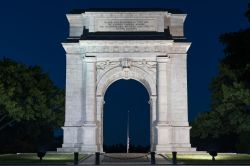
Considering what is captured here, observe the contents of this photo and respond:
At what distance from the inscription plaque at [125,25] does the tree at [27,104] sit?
36.6ft

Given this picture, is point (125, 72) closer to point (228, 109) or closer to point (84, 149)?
point (84, 149)

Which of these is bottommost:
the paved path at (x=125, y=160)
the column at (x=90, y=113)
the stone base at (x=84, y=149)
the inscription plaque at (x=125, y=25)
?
the paved path at (x=125, y=160)

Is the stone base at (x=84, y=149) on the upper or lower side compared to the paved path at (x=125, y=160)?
upper

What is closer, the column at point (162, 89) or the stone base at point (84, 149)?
the stone base at point (84, 149)

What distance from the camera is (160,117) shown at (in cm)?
6250

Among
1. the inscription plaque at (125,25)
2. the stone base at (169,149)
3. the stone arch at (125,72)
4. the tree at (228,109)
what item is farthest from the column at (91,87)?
the tree at (228,109)

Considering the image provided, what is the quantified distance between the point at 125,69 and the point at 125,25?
5052 mm

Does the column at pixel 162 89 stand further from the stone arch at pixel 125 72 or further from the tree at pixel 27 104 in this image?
the tree at pixel 27 104

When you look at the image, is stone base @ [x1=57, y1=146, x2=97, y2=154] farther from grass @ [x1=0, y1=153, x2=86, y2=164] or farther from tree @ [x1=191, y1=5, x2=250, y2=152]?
tree @ [x1=191, y1=5, x2=250, y2=152]

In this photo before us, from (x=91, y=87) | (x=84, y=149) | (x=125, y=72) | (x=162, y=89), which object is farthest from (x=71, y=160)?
(x=125, y=72)

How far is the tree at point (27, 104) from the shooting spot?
6538 centimetres

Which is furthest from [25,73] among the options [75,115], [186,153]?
[186,153]

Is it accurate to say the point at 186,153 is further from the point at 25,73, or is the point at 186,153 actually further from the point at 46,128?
the point at 46,128

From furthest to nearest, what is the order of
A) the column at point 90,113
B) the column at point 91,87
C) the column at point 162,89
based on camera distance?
the column at point 91,87
the column at point 162,89
the column at point 90,113
